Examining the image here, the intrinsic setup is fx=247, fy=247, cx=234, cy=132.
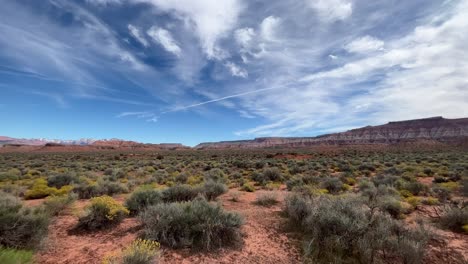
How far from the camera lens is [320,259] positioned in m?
4.79

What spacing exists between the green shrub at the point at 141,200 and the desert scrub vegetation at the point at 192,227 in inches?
60.3

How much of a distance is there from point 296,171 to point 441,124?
5147 inches

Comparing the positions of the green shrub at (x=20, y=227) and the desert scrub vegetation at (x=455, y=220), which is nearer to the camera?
the green shrub at (x=20, y=227)

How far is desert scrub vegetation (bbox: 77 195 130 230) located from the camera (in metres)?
6.28

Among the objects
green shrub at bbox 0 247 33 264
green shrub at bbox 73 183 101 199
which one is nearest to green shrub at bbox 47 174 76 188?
green shrub at bbox 73 183 101 199

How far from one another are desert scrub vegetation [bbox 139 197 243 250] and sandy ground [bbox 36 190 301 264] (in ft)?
0.79

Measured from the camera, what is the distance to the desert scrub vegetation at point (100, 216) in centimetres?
628

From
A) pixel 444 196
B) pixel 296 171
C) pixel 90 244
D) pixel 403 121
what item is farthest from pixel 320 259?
pixel 403 121

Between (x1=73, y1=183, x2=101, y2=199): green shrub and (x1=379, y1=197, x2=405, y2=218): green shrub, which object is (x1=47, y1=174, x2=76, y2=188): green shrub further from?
(x1=379, y1=197, x2=405, y2=218): green shrub

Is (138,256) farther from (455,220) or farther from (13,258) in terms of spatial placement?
(455,220)

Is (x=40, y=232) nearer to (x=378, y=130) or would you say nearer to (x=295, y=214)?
(x=295, y=214)

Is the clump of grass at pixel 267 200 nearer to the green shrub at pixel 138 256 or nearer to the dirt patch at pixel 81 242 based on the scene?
the dirt patch at pixel 81 242

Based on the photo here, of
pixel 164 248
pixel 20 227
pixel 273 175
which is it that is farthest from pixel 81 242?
pixel 273 175

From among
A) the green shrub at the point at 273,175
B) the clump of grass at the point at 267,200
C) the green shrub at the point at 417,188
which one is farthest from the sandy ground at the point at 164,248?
the green shrub at the point at 273,175
